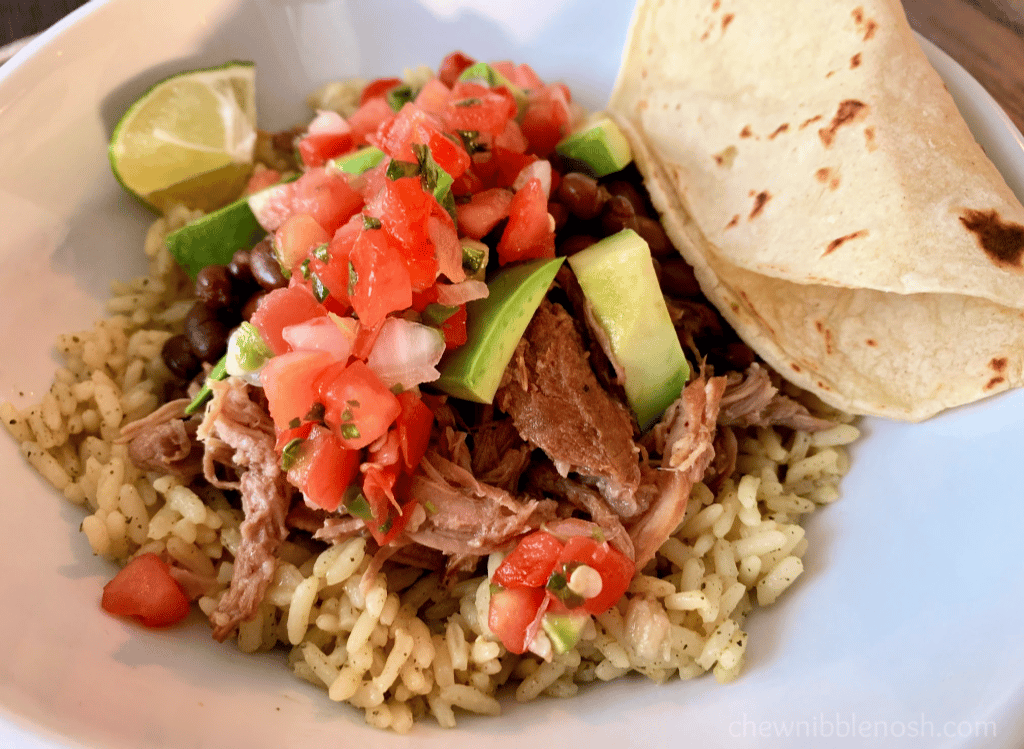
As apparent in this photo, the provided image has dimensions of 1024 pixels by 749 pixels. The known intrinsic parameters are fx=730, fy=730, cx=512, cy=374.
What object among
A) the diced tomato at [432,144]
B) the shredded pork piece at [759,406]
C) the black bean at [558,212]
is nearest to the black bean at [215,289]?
the diced tomato at [432,144]

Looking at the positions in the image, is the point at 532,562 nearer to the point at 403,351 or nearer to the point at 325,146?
the point at 403,351

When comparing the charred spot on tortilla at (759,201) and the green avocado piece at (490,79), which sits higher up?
the green avocado piece at (490,79)

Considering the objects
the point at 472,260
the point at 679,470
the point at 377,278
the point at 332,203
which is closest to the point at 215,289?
the point at 332,203

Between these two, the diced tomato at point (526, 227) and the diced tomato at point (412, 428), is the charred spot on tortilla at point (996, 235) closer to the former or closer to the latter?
the diced tomato at point (526, 227)

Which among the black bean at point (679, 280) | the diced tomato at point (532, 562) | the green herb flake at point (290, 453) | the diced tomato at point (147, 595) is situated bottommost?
the diced tomato at point (532, 562)

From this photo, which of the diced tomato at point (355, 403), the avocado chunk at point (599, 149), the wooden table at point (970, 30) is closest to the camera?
the diced tomato at point (355, 403)

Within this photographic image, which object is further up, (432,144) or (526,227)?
(432,144)

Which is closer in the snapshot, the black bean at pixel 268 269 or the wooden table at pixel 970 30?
the black bean at pixel 268 269

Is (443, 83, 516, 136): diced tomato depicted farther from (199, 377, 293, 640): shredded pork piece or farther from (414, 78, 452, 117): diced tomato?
(199, 377, 293, 640): shredded pork piece

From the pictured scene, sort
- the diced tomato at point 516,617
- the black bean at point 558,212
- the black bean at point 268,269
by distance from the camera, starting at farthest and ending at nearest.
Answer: the black bean at point 558,212 < the black bean at point 268,269 < the diced tomato at point 516,617
